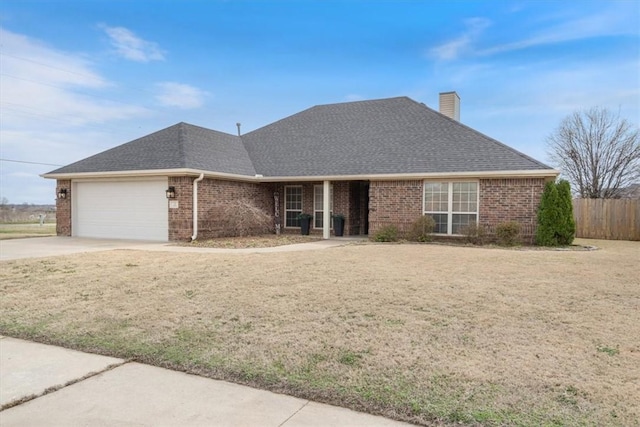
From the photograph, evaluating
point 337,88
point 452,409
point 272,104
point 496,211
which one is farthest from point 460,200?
point 272,104

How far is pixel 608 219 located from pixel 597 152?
9.47m

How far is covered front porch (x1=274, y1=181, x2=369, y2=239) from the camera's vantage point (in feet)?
57.0

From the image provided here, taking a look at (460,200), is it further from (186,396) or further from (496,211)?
(186,396)

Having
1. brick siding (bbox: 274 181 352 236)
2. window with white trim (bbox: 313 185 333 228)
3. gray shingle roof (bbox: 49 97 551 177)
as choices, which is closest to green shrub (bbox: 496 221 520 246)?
gray shingle roof (bbox: 49 97 551 177)

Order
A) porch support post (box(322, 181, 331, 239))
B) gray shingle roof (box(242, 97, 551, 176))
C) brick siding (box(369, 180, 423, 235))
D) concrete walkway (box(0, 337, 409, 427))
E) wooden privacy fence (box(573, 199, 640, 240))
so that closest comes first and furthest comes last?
concrete walkway (box(0, 337, 409, 427)) < gray shingle roof (box(242, 97, 551, 176)) < brick siding (box(369, 180, 423, 235)) < porch support post (box(322, 181, 331, 239)) < wooden privacy fence (box(573, 199, 640, 240))

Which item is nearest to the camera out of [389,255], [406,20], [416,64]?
[389,255]

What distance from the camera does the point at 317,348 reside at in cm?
429

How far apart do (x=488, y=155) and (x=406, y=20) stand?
17.1 feet

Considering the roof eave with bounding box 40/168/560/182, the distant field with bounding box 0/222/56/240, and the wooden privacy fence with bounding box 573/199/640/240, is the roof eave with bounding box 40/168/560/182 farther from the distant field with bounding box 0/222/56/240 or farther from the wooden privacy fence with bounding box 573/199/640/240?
the wooden privacy fence with bounding box 573/199/640/240

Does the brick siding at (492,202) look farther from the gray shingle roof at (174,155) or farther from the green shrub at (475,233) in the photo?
the gray shingle roof at (174,155)

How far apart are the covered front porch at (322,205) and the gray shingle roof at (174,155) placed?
1.98 metres

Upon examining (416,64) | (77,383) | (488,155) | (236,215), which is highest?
(416,64)

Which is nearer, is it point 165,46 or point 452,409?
point 452,409

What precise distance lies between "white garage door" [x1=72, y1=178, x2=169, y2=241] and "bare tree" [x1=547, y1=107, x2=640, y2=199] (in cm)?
2387
